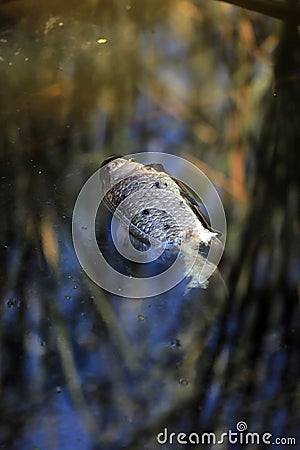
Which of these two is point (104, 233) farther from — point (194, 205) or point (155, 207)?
point (194, 205)

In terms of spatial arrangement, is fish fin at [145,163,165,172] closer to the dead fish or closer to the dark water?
the dead fish

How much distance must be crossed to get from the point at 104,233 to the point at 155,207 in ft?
0.61

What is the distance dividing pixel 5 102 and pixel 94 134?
0.45 metres

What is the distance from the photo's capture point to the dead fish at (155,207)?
1.91 m

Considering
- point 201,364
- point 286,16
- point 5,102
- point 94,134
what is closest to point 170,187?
point 94,134

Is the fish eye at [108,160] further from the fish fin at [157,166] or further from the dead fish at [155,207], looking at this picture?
the fish fin at [157,166]

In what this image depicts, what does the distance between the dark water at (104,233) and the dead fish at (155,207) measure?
0.30 feet

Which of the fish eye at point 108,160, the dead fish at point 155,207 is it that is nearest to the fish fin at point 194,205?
the dead fish at point 155,207

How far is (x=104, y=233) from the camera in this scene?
2.04m

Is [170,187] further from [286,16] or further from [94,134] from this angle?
[286,16]

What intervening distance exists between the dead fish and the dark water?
9 centimetres

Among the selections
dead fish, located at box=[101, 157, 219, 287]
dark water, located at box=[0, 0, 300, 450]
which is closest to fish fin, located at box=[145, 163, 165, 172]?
dead fish, located at box=[101, 157, 219, 287]

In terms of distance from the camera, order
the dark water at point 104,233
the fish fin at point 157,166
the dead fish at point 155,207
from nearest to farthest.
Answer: the dark water at point 104,233, the dead fish at point 155,207, the fish fin at point 157,166

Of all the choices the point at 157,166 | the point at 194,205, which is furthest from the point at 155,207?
the point at 157,166
